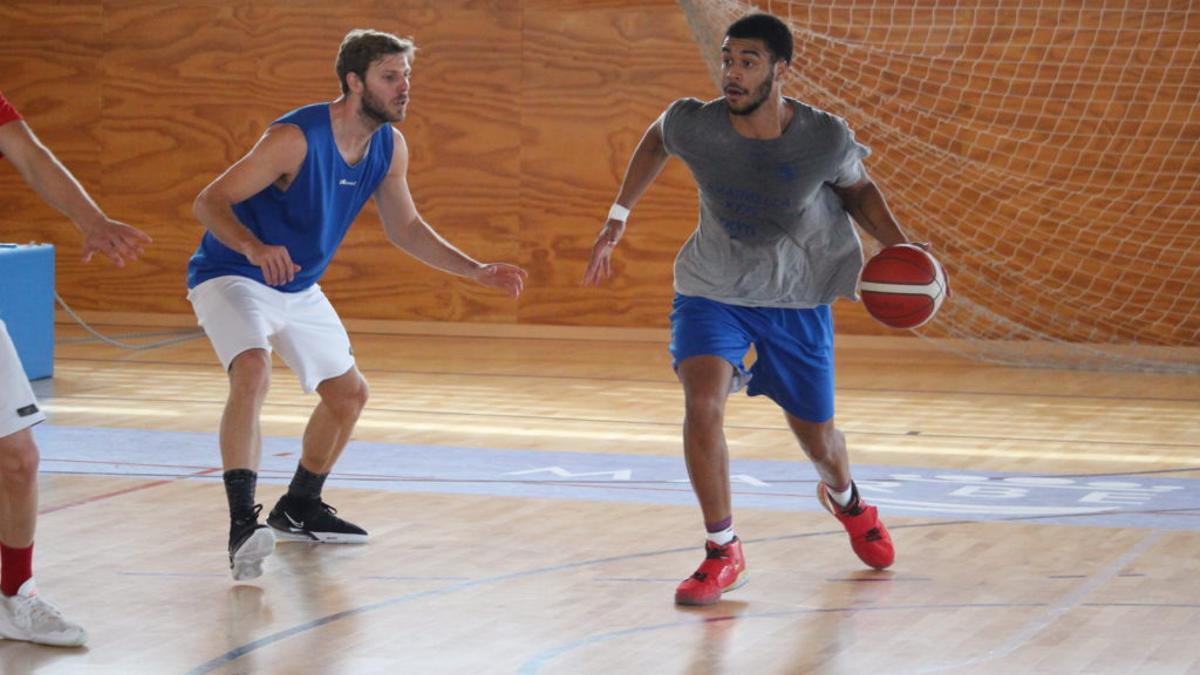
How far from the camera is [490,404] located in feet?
29.4

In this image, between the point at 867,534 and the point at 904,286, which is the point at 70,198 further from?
the point at 867,534

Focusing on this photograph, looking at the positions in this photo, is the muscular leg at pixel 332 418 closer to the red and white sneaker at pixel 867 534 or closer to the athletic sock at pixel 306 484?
the athletic sock at pixel 306 484

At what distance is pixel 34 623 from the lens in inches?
162

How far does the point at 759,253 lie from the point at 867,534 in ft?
2.93

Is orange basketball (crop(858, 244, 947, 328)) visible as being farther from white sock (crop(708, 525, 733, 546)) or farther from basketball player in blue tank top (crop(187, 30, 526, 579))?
basketball player in blue tank top (crop(187, 30, 526, 579))

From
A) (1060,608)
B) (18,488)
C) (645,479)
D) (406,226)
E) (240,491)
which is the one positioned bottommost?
(645,479)

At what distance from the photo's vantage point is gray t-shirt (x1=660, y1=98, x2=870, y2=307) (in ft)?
16.0

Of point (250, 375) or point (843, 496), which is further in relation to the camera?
point (843, 496)

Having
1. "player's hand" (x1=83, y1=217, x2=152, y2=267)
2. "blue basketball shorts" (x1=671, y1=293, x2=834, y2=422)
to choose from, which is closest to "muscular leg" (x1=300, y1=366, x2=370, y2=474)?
"blue basketball shorts" (x1=671, y1=293, x2=834, y2=422)

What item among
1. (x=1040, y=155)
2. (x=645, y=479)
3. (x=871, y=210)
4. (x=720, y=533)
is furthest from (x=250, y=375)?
(x=1040, y=155)

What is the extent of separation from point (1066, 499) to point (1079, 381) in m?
4.08

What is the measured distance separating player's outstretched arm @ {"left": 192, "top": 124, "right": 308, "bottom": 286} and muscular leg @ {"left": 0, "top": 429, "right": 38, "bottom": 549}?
3.12 feet

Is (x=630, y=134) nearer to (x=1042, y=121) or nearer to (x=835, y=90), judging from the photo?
(x=835, y=90)

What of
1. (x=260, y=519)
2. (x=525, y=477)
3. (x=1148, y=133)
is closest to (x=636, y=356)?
(x=1148, y=133)
